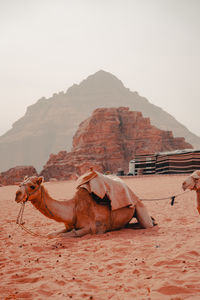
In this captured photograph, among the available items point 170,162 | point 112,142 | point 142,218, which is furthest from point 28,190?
point 112,142

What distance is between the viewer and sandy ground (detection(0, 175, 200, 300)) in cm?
301

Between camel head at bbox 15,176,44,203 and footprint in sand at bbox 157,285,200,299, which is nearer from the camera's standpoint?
footprint in sand at bbox 157,285,200,299

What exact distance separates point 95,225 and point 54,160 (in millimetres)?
55231

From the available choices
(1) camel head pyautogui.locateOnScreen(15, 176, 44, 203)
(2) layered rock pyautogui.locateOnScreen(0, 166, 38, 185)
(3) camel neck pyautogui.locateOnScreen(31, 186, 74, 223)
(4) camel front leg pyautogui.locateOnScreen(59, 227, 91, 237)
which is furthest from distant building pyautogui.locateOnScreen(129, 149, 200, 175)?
(1) camel head pyautogui.locateOnScreen(15, 176, 44, 203)

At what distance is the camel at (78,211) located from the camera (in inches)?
223

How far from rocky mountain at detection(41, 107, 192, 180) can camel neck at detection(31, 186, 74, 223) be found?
48.9 meters

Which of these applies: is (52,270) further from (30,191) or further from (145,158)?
(145,158)

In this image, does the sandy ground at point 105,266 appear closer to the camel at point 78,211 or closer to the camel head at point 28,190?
the camel at point 78,211

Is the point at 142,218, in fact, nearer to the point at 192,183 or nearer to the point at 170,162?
the point at 192,183

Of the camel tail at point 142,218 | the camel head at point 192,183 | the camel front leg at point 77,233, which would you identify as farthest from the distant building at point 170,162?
the camel front leg at point 77,233

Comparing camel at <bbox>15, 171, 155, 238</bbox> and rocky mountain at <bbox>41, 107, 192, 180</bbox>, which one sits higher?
rocky mountain at <bbox>41, 107, 192, 180</bbox>

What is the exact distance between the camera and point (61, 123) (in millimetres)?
170125

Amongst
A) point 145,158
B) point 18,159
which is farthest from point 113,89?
point 145,158

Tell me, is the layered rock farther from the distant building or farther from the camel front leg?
the camel front leg
